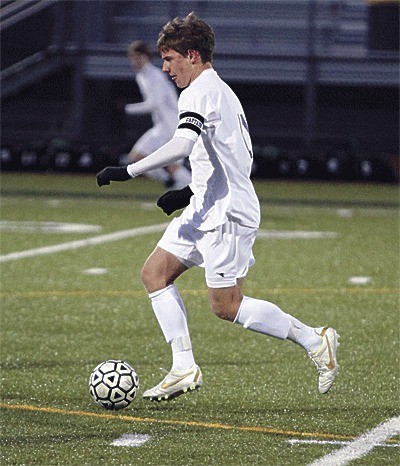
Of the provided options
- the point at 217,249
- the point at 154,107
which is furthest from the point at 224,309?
the point at 154,107

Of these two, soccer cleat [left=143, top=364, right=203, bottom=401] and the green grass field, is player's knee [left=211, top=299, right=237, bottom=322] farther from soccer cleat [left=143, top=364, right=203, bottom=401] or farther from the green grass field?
the green grass field

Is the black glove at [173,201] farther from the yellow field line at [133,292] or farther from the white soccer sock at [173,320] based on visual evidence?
the yellow field line at [133,292]

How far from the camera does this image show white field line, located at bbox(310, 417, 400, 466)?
5.43m

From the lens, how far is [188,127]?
6215 mm

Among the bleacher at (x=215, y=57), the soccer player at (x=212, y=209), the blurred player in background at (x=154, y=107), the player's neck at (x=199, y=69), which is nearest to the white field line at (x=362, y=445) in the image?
the soccer player at (x=212, y=209)

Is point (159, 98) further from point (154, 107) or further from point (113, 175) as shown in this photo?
point (113, 175)

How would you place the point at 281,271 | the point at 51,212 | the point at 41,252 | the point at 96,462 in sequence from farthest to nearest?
the point at 51,212 → the point at 41,252 → the point at 281,271 → the point at 96,462

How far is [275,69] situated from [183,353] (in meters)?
18.8

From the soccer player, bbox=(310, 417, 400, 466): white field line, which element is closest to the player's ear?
the soccer player

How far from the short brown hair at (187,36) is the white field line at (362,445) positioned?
2.04 meters

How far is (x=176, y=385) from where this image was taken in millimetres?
6461

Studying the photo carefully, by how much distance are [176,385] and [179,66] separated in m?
1.62

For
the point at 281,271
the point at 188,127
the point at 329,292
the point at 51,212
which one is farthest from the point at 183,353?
the point at 51,212

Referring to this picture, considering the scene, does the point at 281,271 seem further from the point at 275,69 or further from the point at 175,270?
the point at 275,69
